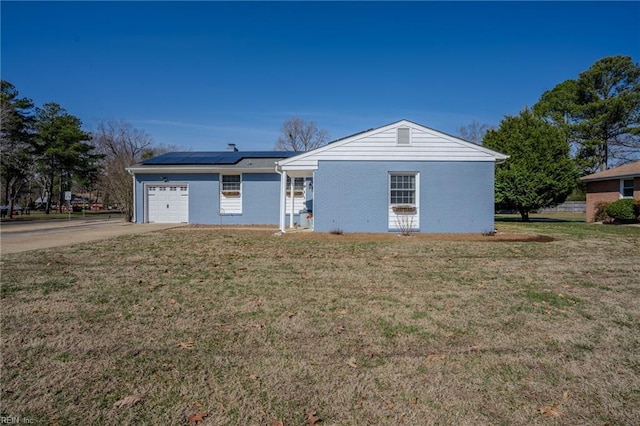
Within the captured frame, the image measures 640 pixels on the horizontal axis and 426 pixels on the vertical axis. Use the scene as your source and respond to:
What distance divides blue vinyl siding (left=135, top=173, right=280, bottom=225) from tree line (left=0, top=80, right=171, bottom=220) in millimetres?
2688

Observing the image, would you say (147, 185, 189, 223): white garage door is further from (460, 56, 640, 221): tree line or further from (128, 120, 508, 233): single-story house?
(460, 56, 640, 221): tree line

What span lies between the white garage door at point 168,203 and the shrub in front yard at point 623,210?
77.9 feet

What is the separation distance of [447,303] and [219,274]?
396 centimetres

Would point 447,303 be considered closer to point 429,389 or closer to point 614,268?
point 429,389

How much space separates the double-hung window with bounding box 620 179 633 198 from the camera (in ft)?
69.8

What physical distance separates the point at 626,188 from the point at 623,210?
2578 millimetres

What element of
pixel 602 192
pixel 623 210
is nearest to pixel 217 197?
pixel 623 210

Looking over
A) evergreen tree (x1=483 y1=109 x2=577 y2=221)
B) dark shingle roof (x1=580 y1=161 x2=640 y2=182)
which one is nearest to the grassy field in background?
evergreen tree (x1=483 y1=109 x2=577 y2=221)

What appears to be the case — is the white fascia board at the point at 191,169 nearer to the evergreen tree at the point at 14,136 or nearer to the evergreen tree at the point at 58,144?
the evergreen tree at the point at 14,136

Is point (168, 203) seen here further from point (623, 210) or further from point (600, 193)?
point (600, 193)

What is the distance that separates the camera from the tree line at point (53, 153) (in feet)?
80.2

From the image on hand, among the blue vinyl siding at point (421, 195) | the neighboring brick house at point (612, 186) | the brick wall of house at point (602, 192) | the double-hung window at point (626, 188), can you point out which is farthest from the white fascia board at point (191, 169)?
the double-hung window at point (626, 188)

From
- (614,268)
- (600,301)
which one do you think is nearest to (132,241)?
(600,301)

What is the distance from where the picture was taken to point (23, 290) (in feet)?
17.8
